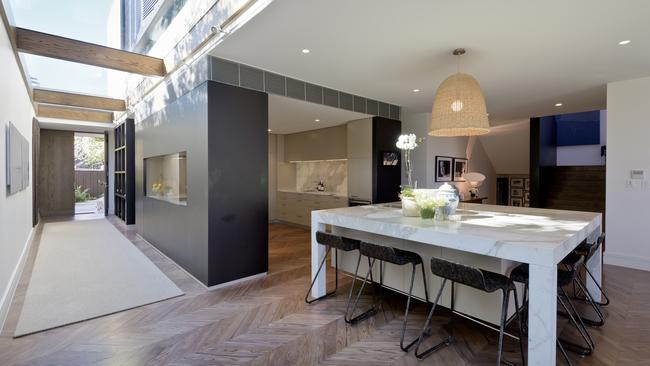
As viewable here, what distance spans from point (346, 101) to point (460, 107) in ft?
7.88

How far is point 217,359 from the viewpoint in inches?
83.9

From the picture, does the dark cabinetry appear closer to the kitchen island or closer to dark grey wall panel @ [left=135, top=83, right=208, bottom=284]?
dark grey wall panel @ [left=135, top=83, right=208, bottom=284]

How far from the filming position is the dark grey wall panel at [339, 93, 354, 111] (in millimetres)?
4773

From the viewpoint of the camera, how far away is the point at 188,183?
3781mm

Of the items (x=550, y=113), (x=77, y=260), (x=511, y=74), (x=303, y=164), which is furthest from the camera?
(x=303, y=164)

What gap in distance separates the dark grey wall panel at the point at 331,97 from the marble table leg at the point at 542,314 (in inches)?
137

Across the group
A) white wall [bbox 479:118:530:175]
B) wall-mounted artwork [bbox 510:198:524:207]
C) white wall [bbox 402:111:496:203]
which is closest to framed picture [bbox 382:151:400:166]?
white wall [bbox 402:111:496:203]

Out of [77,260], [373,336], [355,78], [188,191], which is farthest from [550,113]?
[77,260]

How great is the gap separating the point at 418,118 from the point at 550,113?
8.24 ft

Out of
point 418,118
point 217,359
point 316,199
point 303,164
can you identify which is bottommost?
point 217,359

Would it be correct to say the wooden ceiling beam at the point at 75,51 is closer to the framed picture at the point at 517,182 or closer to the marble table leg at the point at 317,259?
the marble table leg at the point at 317,259

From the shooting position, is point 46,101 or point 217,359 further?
point 46,101

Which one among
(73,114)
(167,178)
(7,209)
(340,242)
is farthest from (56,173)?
(340,242)

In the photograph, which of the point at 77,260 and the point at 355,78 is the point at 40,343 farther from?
the point at 355,78
